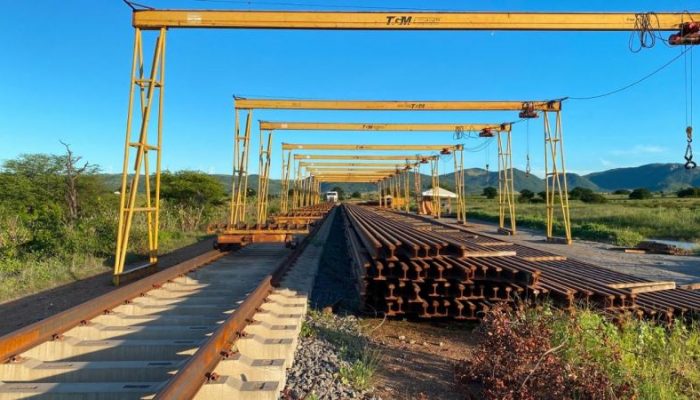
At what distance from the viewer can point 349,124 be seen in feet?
64.0

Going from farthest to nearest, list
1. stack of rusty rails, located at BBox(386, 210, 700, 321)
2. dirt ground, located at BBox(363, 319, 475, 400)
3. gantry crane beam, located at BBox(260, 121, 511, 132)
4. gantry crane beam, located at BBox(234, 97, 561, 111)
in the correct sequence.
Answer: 1. gantry crane beam, located at BBox(260, 121, 511, 132)
2. gantry crane beam, located at BBox(234, 97, 561, 111)
3. stack of rusty rails, located at BBox(386, 210, 700, 321)
4. dirt ground, located at BBox(363, 319, 475, 400)

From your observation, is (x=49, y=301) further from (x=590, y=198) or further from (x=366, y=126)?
(x=590, y=198)

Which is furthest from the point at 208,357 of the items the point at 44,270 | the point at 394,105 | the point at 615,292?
the point at 394,105

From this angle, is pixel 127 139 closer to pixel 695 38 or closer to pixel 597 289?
pixel 597 289

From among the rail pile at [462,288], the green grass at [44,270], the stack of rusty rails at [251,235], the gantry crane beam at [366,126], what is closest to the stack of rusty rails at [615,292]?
the rail pile at [462,288]

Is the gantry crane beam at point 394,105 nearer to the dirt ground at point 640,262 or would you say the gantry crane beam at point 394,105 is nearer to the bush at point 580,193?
the dirt ground at point 640,262

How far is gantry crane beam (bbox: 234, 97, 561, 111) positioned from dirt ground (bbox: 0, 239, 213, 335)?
292 inches

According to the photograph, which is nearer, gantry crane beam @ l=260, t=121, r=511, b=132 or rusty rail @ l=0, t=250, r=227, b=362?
rusty rail @ l=0, t=250, r=227, b=362

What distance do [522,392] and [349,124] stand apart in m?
16.9

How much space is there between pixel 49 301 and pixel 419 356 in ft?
20.6

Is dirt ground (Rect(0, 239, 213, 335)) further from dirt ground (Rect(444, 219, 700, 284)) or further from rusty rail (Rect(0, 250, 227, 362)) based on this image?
dirt ground (Rect(444, 219, 700, 284))

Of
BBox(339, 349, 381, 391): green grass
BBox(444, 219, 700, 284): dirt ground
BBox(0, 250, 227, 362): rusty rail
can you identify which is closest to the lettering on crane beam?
BBox(0, 250, 227, 362): rusty rail

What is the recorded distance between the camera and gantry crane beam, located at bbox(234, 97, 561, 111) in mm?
15248

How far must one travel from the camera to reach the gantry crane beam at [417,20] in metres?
9.23
